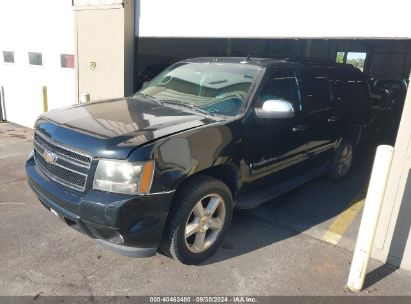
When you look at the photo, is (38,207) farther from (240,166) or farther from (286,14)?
(286,14)

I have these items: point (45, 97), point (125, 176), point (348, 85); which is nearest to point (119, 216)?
point (125, 176)

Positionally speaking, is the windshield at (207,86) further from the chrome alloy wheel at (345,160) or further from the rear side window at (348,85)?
the chrome alloy wheel at (345,160)

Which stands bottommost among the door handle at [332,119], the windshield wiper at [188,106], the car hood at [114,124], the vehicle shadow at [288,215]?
the vehicle shadow at [288,215]

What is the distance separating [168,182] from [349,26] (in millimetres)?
2793

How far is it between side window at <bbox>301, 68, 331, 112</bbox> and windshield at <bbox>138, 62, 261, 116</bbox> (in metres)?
0.87

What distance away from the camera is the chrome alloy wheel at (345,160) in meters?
5.78

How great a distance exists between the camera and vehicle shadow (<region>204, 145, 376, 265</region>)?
3.93 meters

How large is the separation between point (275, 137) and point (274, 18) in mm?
1752

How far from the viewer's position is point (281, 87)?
167 inches

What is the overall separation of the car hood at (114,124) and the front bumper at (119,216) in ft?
1.16

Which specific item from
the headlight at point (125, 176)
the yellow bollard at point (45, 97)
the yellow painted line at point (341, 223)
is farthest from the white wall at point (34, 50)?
the yellow painted line at point (341, 223)

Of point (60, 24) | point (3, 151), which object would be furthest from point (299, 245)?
point (60, 24)

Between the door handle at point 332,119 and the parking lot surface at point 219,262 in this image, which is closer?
the parking lot surface at point 219,262

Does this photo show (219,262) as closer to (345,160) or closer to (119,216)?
(119,216)
